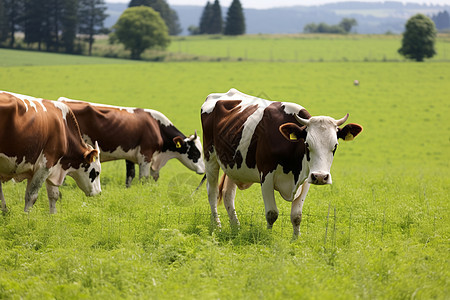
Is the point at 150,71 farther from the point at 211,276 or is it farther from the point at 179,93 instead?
the point at 211,276

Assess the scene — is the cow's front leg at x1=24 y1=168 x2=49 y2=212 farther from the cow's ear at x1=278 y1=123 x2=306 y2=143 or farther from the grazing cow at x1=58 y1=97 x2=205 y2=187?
the cow's ear at x1=278 y1=123 x2=306 y2=143

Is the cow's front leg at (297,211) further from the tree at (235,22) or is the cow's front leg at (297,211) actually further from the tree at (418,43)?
the tree at (235,22)

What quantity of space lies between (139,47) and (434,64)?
32.6 metres

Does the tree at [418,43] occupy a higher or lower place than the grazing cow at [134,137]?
higher

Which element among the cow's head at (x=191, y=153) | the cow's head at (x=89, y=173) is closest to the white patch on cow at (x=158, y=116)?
the cow's head at (x=191, y=153)

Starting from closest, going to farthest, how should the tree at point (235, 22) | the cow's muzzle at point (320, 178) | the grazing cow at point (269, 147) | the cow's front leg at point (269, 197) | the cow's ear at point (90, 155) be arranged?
the cow's muzzle at point (320, 178) < the grazing cow at point (269, 147) < the cow's front leg at point (269, 197) < the cow's ear at point (90, 155) < the tree at point (235, 22)

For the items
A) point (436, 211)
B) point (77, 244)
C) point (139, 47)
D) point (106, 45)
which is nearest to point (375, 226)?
point (436, 211)

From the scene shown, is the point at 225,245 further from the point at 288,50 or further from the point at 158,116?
the point at 288,50

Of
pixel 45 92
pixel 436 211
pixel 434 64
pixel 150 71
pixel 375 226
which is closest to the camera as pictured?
pixel 375 226

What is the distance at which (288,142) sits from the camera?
8180mm

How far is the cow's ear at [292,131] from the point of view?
7.82 metres

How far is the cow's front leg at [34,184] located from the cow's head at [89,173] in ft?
3.78

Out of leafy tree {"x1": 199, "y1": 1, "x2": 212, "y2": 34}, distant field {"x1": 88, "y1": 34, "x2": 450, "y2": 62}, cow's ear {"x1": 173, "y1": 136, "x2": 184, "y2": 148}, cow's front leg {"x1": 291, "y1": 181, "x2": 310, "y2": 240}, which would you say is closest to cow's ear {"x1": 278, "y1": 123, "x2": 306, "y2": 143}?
cow's front leg {"x1": 291, "y1": 181, "x2": 310, "y2": 240}

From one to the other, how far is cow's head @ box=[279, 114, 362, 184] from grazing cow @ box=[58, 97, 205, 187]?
7.00m
